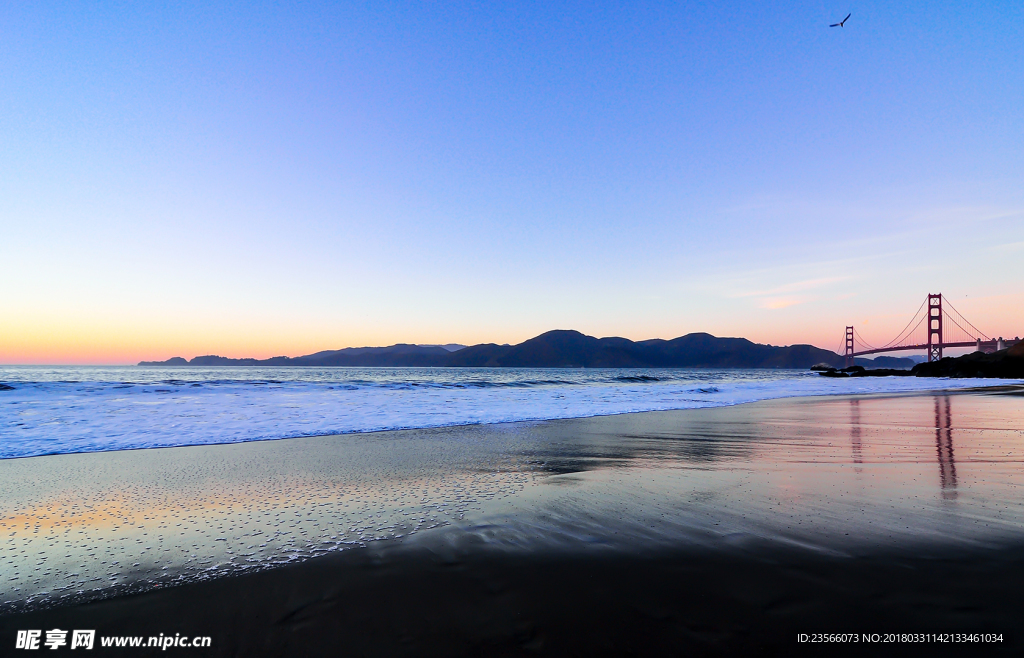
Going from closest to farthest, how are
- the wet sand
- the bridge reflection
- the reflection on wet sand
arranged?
the wet sand < the reflection on wet sand < the bridge reflection

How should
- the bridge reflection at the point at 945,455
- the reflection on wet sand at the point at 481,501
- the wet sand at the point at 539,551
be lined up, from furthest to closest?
the bridge reflection at the point at 945,455 < the reflection on wet sand at the point at 481,501 < the wet sand at the point at 539,551

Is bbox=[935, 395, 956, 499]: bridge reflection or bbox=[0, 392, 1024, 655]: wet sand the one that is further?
bbox=[935, 395, 956, 499]: bridge reflection

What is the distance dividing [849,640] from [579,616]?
3.70ft

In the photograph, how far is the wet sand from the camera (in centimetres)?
218

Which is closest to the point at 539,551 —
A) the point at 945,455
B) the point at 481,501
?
the point at 481,501

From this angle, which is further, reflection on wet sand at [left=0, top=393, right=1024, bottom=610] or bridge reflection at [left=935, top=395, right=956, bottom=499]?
bridge reflection at [left=935, top=395, right=956, bottom=499]

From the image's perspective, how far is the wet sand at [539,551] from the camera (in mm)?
2178

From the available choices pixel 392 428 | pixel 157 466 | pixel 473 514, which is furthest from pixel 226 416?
pixel 473 514

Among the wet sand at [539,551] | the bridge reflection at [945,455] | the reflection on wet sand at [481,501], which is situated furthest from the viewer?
the bridge reflection at [945,455]

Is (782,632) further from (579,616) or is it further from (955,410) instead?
(955,410)

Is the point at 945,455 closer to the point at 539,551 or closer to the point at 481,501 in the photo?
the point at 481,501

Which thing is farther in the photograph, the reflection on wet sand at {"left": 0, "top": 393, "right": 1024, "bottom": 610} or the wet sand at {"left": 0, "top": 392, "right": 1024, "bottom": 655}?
the reflection on wet sand at {"left": 0, "top": 393, "right": 1024, "bottom": 610}

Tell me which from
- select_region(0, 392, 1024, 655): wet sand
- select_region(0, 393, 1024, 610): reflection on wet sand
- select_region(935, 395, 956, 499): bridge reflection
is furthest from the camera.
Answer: select_region(935, 395, 956, 499): bridge reflection

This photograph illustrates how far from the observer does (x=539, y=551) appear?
313 centimetres
